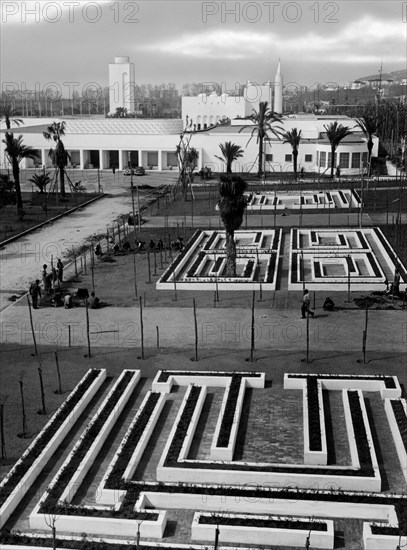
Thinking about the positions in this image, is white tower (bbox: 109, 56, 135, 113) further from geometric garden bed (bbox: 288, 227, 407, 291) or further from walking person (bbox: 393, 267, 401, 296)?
walking person (bbox: 393, 267, 401, 296)

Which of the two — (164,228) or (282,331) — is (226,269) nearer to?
(282,331)

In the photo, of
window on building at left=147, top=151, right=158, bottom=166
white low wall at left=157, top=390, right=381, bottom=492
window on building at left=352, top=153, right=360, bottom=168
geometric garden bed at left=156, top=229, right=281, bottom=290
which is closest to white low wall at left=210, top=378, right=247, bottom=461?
white low wall at left=157, top=390, right=381, bottom=492

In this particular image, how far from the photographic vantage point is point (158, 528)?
45.2ft

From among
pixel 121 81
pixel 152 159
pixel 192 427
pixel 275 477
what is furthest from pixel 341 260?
pixel 121 81

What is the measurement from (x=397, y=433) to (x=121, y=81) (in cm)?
13204

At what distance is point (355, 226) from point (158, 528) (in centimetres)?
3265

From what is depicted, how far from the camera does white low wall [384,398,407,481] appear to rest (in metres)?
16.2

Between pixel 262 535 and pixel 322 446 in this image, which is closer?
pixel 262 535

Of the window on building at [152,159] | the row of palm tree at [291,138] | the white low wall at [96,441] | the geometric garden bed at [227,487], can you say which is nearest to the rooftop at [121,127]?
the window on building at [152,159]

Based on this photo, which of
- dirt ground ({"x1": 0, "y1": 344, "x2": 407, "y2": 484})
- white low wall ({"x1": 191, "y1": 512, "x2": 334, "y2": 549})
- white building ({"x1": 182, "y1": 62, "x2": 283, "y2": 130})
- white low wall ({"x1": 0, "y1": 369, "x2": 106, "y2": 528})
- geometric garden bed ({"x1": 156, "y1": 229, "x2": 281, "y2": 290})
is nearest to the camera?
white low wall ({"x1": 191, "y1": 512, "x2": 334, "y2": 549})

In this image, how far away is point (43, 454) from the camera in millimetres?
16641

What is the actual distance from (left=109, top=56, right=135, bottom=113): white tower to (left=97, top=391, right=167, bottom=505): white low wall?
124 meters

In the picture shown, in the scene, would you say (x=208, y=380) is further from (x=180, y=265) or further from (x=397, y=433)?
(x=180, y=265)

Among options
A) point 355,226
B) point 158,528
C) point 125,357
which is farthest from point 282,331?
point 355,226
